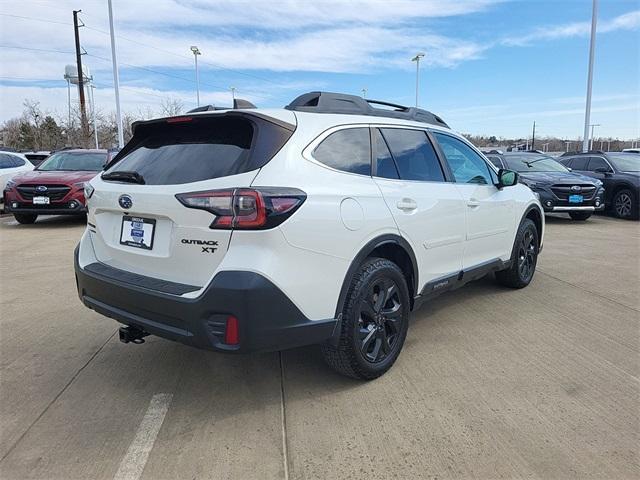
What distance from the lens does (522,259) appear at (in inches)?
209

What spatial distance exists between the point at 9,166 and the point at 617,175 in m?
15.4

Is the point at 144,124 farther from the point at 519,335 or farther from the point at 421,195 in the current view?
the point at 519,335

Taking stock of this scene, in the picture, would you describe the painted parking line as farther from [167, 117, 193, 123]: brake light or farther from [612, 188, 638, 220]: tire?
[612, 188, 638, 220]: tire

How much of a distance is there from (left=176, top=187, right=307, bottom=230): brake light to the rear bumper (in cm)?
26

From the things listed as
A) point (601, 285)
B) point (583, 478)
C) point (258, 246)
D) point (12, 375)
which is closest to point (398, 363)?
point (583, 478)

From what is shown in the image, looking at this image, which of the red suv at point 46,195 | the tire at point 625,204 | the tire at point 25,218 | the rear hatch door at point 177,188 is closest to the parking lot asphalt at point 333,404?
the rear hatch door at point 177,188

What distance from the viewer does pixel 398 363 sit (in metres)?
3.48

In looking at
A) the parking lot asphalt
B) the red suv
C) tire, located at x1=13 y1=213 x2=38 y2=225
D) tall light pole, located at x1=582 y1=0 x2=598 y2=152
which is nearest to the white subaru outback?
the parking lot asphalt

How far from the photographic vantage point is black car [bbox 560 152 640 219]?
11.5 m

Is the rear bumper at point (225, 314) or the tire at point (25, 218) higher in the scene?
the rear bumper at point (225, 314)

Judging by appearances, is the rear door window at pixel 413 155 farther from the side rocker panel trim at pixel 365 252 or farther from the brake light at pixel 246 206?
the brake light at pixel 246 206

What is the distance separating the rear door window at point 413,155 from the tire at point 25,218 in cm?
903

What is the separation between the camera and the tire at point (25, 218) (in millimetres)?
9930

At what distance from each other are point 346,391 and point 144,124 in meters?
2.22
